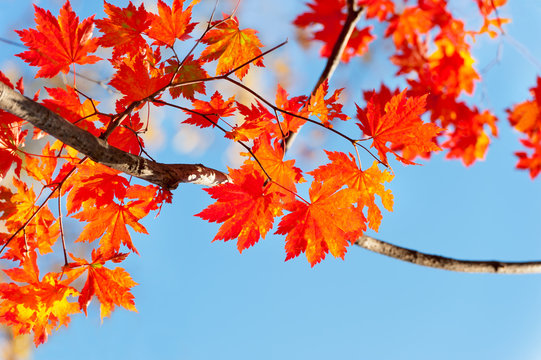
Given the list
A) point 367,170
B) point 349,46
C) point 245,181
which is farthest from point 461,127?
point 245,181

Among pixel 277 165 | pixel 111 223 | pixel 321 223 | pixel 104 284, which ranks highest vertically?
pixel 277 165

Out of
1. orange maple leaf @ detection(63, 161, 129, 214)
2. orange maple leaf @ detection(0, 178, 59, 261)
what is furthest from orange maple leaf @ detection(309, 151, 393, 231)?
orange maple leaf @ detection(0, 178, 59, 261)

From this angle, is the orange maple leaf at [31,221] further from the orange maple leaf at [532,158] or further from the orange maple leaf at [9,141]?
the orange maple leaf at [532,158]

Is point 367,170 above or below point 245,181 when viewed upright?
above

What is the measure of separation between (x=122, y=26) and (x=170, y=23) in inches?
7.0

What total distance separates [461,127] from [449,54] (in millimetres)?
704

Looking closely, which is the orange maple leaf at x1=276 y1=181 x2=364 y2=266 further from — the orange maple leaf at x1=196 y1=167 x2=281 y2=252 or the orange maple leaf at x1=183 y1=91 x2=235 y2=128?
the orange maple leaf at x1=183 y1=91 x2=235 y2=128

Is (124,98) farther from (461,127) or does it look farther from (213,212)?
(461,127)

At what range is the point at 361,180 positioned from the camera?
1.61 m

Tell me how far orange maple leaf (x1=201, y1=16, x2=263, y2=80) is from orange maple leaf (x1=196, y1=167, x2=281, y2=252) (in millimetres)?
476

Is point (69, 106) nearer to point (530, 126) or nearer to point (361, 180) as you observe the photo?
point (361, 180)

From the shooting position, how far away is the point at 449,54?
144 inches

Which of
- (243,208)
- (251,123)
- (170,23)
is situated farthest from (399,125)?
(170,23)

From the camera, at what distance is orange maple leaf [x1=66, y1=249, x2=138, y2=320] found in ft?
5.06
